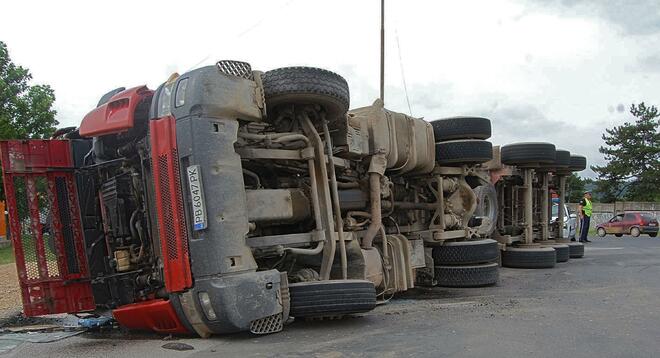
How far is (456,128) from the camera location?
7.85m

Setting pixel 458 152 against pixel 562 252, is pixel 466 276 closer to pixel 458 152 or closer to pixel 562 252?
pixel 458 152

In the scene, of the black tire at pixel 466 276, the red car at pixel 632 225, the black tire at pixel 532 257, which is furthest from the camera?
the red car at pixel 632 225

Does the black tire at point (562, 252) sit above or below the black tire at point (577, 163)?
below

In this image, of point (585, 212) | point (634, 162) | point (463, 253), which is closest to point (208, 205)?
point (463, 253)

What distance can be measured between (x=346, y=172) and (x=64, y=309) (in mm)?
2865

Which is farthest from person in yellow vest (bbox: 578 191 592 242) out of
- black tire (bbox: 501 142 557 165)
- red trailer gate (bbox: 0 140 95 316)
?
red trailer gate (bbox: 0 140 95 316)

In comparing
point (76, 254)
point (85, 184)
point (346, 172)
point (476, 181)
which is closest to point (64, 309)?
point (76, 254)

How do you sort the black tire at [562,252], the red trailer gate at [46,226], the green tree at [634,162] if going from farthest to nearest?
the green tree at [634,162] → the black tire at [562,252] → the red trailer gate at [46,226]

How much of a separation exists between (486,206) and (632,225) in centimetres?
2181

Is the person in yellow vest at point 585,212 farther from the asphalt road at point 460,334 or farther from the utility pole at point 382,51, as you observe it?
the asphalt road at point 460,334

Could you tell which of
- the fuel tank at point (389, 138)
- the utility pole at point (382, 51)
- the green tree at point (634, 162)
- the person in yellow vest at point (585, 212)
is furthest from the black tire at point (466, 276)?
the green tree at point (634, 162)

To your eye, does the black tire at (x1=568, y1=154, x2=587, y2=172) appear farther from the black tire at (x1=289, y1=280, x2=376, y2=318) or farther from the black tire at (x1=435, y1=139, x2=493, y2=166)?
the black tire at (x1=289, y1=280, x2=376, y2=318)

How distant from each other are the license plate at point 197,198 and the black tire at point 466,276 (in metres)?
4.28

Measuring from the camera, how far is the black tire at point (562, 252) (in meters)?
11.0
